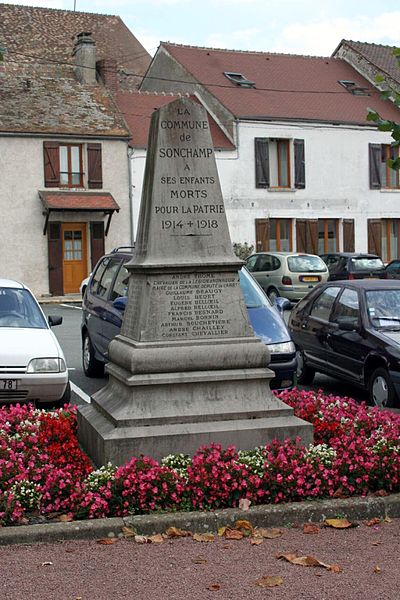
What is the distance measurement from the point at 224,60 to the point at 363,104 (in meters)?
6.07

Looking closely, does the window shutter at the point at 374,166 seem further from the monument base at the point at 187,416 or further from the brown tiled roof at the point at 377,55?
the monument base at the point at 187,416

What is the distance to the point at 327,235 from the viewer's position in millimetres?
36844

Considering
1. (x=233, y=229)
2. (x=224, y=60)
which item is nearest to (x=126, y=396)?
(x=233, y=229)

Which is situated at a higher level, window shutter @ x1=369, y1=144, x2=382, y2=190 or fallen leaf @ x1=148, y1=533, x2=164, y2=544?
window shutter @ x1=369, y1=144, x2=382, y2=190

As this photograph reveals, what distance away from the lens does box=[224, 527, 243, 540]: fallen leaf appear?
5.56m

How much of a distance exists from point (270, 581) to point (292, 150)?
104 feet

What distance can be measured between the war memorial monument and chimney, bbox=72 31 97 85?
94.4 feet

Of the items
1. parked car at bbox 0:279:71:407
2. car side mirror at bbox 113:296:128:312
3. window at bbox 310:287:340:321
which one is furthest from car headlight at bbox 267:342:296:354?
parked car at bbox 0:279:71:407

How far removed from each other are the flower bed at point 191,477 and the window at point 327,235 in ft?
98.9

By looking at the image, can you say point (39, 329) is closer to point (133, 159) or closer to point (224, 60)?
point (133, 159)

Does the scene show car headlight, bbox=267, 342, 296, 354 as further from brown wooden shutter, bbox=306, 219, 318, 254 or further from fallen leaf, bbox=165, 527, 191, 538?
brown wooden shutter, bbox=306, 219, 318, 254

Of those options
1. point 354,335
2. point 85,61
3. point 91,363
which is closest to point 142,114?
point 85,61

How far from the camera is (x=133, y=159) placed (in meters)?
32.5

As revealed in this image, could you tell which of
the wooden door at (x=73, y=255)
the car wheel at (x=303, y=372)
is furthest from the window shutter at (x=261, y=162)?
the car wheel at (x=303, y=372)
